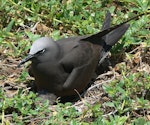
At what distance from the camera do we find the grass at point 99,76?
4.78m

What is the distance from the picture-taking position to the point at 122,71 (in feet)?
17.6

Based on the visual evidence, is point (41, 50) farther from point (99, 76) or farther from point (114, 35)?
point (114, 35)

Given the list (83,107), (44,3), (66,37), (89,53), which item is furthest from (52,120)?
(44,3)

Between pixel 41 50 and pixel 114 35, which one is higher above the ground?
pixel 41 50

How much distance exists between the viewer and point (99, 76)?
5453 millimetres

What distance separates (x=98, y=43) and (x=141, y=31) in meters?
0.61

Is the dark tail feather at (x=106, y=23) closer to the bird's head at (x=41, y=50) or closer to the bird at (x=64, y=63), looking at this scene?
the bird at (x=64, y=63)

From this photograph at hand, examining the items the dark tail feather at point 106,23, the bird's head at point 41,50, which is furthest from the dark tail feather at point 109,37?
the bird's head at point 41,50

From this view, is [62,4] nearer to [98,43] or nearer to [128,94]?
[98,43]

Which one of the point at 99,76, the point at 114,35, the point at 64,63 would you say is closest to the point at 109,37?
the point at 114,35

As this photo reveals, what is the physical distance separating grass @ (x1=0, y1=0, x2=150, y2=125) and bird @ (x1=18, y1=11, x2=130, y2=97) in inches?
6.6

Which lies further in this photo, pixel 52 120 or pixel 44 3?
pixel 44 3

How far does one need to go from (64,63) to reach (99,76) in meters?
0.57

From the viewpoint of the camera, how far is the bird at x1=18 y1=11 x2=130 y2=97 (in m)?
4.93
